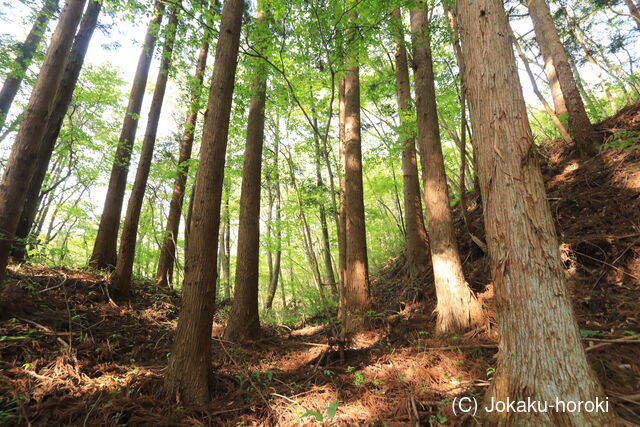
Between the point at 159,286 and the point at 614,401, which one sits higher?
the point at 159,286

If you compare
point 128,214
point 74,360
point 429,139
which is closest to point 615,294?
point 429,139

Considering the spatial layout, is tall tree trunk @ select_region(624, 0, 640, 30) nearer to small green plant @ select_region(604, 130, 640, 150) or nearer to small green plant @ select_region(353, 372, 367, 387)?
small green plant @ select_region(604, 130, 640, 150)

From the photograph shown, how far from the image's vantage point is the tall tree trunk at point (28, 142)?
12.0ft

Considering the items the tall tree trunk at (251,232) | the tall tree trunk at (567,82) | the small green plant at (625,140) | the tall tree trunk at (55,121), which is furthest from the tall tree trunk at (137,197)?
the small green plant at (625,140)

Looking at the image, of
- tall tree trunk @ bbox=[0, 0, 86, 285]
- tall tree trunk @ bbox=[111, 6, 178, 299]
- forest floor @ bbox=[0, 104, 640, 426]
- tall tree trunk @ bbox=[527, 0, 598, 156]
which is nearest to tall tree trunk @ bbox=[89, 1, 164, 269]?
tall tree trunk @ bbox=[111, 6, 178, 299]

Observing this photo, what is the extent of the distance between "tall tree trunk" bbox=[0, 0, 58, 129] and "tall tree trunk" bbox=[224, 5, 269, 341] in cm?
667

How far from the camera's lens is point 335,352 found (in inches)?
159

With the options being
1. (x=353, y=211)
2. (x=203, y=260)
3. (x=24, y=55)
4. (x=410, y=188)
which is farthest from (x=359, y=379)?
(x=24, y=55)

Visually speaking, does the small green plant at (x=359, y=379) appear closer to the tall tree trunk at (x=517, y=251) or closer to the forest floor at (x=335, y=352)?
the forest floor at (x=335, y=352)

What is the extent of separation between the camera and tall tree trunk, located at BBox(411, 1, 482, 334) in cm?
411

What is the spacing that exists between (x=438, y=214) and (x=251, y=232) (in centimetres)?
372

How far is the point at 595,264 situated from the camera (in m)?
3.95

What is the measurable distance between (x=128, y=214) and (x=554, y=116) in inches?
433

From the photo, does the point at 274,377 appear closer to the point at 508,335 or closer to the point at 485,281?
the point at 508,335
